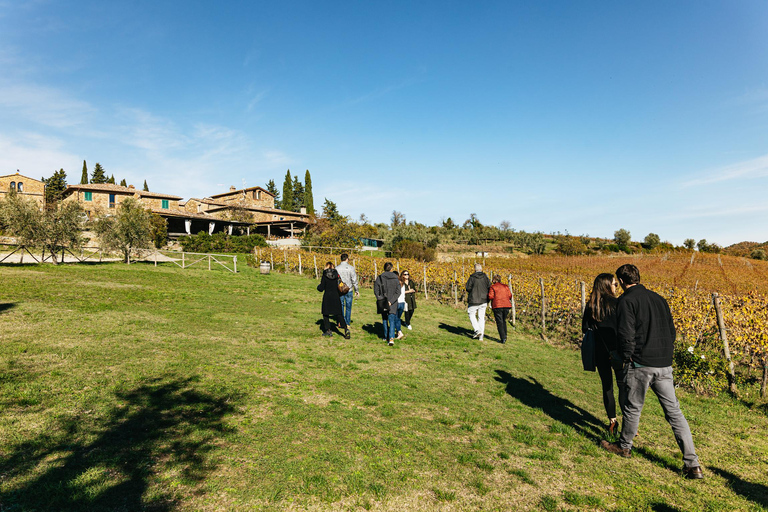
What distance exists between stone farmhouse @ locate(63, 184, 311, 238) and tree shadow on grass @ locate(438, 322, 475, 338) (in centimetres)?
3678

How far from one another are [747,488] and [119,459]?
6.37m

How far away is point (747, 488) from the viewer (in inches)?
150

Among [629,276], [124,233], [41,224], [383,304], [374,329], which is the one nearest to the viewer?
[629,276]

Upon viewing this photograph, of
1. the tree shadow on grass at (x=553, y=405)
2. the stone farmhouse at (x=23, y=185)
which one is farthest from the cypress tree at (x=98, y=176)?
the tree shadow on grass at (x=553, y=405)

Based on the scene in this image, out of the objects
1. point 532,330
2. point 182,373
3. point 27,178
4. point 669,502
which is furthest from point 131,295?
point 27,178

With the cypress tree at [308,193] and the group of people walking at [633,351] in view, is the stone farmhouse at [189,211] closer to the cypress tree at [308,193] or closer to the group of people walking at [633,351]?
the cypress tree at [308,193]

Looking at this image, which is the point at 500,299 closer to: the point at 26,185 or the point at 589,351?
the point at 589,351

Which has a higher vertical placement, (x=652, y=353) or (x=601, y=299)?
(x=601, y=299)

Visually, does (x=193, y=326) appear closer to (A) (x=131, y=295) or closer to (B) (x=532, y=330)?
(A) (x=131, y=295)

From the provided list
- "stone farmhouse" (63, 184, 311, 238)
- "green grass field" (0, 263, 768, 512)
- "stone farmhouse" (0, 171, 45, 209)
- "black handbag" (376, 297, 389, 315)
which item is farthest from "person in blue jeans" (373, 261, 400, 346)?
"stone farmhouse" (0, 171, 45, 209)

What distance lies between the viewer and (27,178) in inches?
2104

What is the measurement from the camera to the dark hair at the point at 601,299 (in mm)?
4555

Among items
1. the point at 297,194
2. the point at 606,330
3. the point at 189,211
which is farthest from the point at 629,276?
the point at 297,194

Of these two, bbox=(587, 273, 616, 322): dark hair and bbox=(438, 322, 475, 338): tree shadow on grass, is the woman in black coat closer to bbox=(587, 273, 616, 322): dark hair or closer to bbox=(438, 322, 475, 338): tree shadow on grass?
bbox=(438, 322, 475, 338): tree shadow on grass
